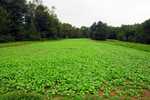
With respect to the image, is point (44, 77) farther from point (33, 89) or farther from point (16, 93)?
point (16, 93)

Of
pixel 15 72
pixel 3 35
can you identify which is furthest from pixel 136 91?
pixel 3 35

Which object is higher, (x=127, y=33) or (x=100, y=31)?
(x=100, y=31)

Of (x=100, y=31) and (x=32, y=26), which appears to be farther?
(x=100, y=31)

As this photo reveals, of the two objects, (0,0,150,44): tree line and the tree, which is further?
the tree

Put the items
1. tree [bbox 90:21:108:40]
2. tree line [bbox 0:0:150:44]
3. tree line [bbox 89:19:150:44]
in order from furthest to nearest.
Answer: tree [bbox 90:21:108:40] → tree line [bbox 89:19:150:44] → tree line [bbox 0:0:150:44]

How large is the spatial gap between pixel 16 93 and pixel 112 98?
3071mm

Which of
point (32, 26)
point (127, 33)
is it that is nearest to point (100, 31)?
point (127, 33)

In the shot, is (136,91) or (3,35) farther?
(3,35)

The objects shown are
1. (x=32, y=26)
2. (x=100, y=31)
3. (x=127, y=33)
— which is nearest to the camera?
(x=32, y=26)

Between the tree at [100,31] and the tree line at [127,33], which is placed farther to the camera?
the tree at [100,31]

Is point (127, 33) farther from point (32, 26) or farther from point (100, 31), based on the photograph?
point (32, 26)

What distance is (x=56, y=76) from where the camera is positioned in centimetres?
816

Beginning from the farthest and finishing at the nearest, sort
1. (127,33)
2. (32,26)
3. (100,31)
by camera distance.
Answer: (127,33) < (100,31) < (32,26)

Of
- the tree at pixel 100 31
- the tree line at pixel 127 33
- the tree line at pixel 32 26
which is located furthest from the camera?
the tree at pixel 100 31
